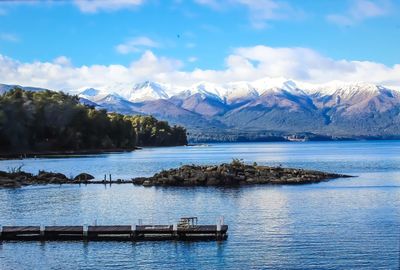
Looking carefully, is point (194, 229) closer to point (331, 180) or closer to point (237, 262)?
point (237, 262)

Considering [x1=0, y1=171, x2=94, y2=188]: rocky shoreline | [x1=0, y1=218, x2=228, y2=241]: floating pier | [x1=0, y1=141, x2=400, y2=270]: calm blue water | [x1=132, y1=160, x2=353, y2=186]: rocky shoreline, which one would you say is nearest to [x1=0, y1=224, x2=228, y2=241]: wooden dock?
[x1=0, y1=218, x2=228, y2=241]: floating pier

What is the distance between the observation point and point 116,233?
196 ft

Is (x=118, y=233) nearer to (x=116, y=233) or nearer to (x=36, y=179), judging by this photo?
(x=116, y=233)

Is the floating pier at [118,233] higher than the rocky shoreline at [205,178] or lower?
lower

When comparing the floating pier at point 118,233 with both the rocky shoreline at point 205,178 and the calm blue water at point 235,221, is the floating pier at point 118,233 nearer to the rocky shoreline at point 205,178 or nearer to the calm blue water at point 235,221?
the calm blue water at point 235,221

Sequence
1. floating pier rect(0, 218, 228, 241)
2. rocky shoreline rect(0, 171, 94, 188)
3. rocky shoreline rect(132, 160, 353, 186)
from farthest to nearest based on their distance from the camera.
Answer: rocky shoreline rect(0, 171, 94, 188) → rocky shoreline rect(132, 160, 353, 186) → floating pier rect(0, 218, 228, 241)

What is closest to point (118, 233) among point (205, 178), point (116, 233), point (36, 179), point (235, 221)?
point (116, 233)

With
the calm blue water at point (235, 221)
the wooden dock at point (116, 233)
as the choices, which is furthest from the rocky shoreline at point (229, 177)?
the wooden dock at point (116, 233)

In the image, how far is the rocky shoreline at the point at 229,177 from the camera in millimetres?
108312

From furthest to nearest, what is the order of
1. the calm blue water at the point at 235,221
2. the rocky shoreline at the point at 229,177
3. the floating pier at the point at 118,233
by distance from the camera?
the rocky shoreline at the point at 229,177, the floating pier at the point at 118,233, the calm blue water at the point at 235,221

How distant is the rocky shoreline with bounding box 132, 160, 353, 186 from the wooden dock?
47486mm

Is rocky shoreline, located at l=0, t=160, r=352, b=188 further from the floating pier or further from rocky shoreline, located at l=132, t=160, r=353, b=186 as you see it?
the floating pier

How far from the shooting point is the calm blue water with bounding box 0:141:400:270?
49.5 meters

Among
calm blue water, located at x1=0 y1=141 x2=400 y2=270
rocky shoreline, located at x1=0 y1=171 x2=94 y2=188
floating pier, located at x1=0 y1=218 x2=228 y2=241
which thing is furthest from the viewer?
rocky shoreline, located at x1=0 y1=171 x2=94 y2=188
